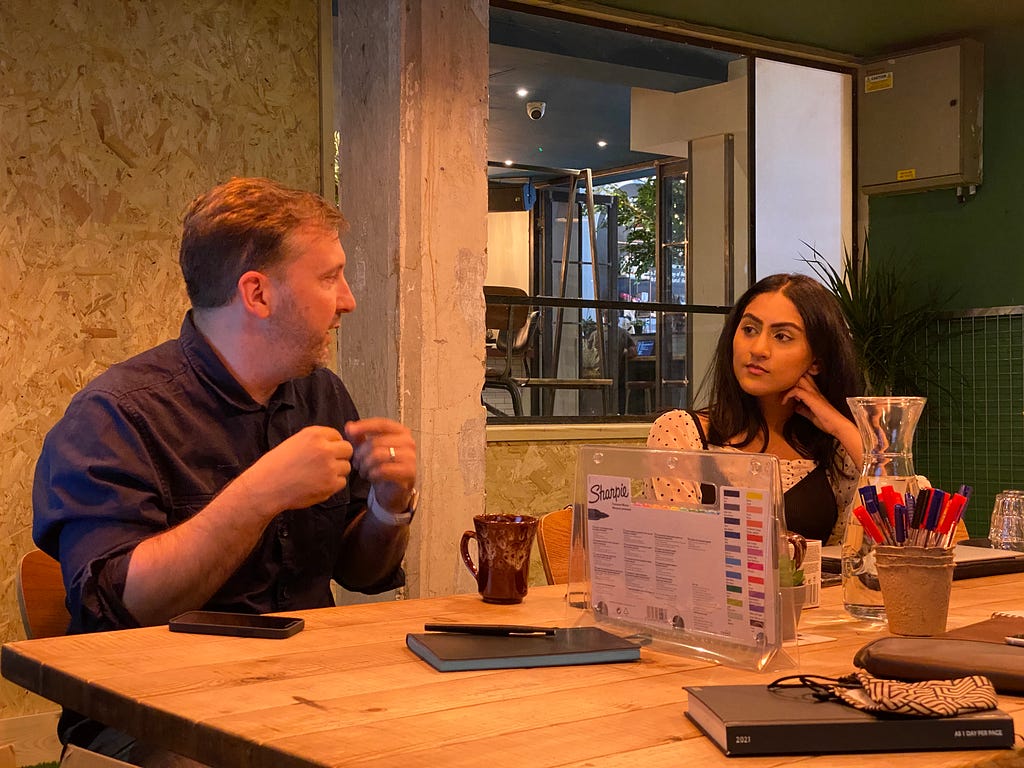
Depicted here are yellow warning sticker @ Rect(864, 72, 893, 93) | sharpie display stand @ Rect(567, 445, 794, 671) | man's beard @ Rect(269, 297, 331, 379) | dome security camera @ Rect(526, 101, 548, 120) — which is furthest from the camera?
dome security camera @ Rect(526, 101, 548, 120)

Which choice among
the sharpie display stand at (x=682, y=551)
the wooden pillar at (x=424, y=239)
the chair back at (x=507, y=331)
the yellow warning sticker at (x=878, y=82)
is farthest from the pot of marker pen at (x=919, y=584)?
the yellow warning sticker at (x=878, y=82)

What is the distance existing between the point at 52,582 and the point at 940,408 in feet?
14.8

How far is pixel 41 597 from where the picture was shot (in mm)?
1745

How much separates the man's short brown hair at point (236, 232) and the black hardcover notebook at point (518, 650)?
32.1 inches

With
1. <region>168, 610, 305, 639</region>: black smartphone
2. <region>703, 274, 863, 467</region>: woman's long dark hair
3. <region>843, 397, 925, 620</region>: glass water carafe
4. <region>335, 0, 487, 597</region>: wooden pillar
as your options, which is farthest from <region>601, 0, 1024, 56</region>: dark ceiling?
<region>168, 610, 305, 639</region>: black smartphone

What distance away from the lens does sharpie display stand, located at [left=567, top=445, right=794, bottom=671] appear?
48.5 inches

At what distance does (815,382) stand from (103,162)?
2.42m

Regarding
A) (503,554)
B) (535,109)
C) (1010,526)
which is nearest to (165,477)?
(503,554)

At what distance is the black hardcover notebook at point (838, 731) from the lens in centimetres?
93

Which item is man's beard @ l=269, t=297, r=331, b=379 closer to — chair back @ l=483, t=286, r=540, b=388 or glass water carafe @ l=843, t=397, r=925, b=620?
glass water carafe @ l=843, t=397, r=925, b=620

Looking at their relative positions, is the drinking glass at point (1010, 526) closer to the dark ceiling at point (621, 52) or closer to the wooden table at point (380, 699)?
the wooden table at point (380, 699)

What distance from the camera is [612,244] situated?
23.1 feet

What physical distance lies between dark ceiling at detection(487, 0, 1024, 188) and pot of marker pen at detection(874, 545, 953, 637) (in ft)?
10.3

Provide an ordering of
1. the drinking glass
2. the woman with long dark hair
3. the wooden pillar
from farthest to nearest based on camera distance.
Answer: the wooden pillar → the woman with long dark hair → the drinking glass
